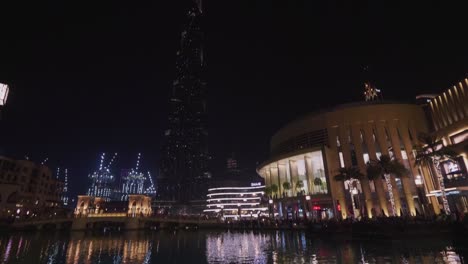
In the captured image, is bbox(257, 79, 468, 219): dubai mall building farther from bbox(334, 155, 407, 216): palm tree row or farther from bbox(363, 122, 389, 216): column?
bbox(334, 155, 407, 216): palm tree row

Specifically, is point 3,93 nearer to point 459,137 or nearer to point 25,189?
point 25,189

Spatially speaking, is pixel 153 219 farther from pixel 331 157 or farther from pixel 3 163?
pixel 331 157

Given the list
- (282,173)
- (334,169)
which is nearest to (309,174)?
(334,169)

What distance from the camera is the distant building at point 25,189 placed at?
71000 mm

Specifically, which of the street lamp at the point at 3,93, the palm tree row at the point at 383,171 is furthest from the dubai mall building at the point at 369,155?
the street lamp at the point at 3,93

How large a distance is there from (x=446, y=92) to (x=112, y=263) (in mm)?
59429

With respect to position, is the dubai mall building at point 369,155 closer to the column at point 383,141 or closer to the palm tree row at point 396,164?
the column at point 383,141

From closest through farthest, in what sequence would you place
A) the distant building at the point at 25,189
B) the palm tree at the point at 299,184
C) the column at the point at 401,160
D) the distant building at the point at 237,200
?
the column at the point at 401,160 < the palm tree at the point at 299,184 < the distant building at the point at 25,189 < the distant building at the point at 237,200

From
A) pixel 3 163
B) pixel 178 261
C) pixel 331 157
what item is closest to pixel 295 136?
pixel 331 157

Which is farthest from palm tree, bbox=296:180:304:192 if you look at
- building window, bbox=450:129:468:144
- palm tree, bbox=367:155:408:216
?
building window, bbox=450:129:468:144

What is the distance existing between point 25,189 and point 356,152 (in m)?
92.4

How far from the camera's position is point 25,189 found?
79.5m

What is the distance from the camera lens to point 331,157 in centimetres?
6109

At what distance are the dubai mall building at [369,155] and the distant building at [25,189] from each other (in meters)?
71.2
